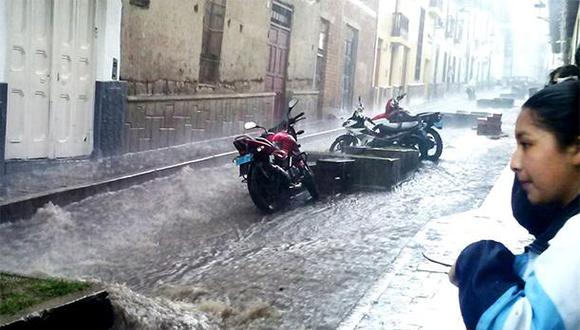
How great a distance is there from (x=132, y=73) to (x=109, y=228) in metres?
3.59

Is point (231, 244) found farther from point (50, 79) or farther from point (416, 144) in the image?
point (416, 144)

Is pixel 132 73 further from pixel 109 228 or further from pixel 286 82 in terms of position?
pixel 286 82

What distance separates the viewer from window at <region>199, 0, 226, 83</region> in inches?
417

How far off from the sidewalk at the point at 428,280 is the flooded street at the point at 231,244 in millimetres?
219

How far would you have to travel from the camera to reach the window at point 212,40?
10.6m

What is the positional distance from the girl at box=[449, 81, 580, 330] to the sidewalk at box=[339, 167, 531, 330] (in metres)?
1.79

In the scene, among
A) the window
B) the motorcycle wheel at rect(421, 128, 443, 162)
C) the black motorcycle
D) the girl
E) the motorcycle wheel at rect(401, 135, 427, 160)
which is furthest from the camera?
the motorcycle wheel at rect(421, 128, 443, 162)

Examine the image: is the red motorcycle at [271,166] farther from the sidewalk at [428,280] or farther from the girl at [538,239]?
the girl at [538,239]

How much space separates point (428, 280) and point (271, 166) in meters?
2.73

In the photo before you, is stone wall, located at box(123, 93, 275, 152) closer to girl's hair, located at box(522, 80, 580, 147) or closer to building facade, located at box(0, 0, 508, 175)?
building facade, located at box(0, 0, 508, 175)

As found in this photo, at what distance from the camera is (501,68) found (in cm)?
6266

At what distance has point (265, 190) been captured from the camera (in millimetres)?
6660

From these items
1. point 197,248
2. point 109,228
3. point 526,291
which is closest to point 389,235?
point 197,248

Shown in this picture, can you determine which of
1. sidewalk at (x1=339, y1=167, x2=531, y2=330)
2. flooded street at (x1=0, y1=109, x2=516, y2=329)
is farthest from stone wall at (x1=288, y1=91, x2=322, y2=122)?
sidewalk at (x1=339, y1=167, x2=531, y2=330)
